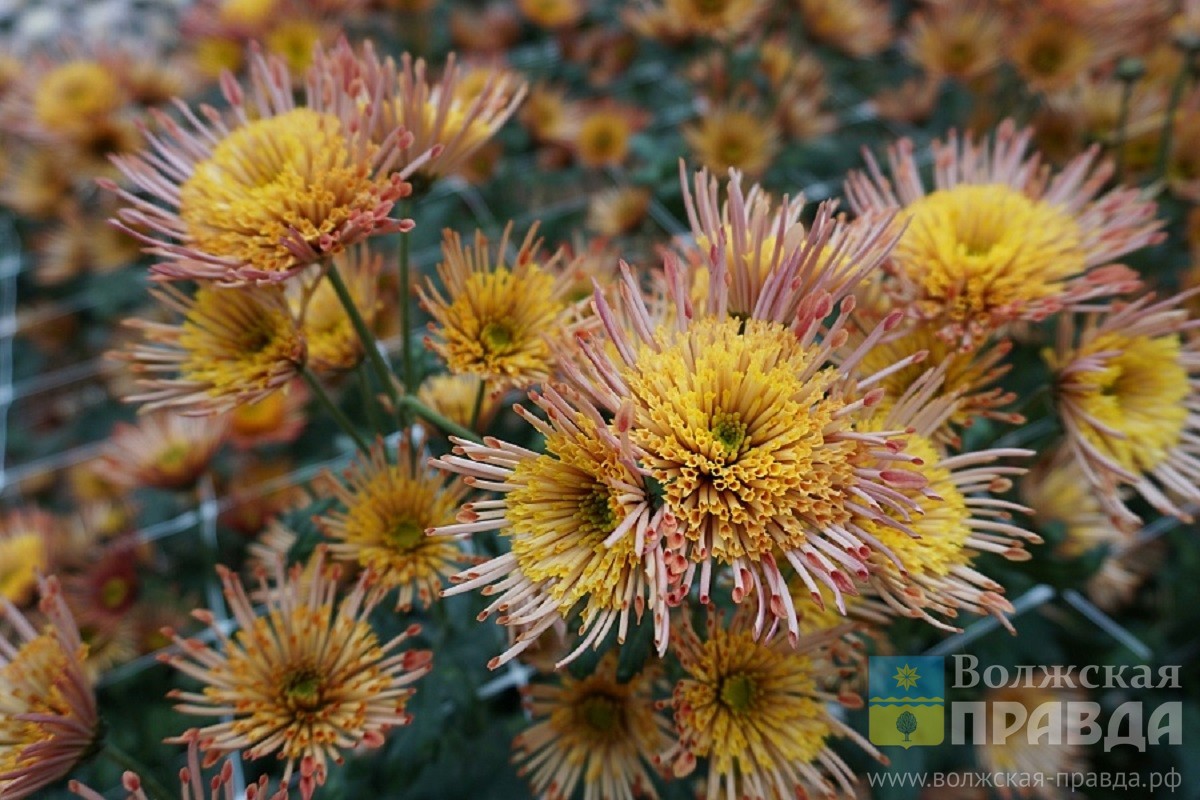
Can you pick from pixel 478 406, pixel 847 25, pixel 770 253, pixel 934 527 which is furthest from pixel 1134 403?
pixel 847 25

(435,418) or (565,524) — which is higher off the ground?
(435,418)

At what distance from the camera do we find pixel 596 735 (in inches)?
32.8

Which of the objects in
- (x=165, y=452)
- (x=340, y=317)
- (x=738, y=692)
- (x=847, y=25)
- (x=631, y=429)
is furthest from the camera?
(x=847, y=25)

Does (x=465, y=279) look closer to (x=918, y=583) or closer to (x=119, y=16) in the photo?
(x=918, y=583)

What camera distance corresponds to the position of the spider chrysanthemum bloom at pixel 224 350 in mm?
782

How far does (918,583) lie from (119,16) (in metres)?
3.38

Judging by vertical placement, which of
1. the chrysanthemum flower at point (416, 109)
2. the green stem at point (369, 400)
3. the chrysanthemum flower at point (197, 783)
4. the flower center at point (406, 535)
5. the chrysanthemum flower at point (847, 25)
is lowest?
the chrysanthemum flower at point (197, 783)

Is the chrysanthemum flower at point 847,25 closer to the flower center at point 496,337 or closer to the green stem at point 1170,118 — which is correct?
the green stem at point 1170,118

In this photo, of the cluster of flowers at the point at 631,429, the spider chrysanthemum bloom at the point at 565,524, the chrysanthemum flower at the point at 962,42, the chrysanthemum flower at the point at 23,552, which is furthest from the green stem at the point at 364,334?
the chrysanthemum flower at the point at 962,42

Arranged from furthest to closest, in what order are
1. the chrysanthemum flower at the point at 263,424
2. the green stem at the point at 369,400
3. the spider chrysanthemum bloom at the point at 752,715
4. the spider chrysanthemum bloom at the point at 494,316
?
the chrysanthemum flower at the point at 263,424 < the green stem at the point at 369,400 < the spider chrysanthemum bloom at the point at 494,316 < the spider chrysanthemum bloom at the point at 752,715

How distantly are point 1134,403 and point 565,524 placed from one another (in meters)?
0.62

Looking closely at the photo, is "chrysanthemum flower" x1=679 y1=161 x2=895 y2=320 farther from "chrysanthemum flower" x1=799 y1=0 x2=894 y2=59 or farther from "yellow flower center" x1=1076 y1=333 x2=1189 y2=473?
"chrysanthemum flower" x1=799 y1=0 x2=894 y2=59

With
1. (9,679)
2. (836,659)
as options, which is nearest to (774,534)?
(836,659)

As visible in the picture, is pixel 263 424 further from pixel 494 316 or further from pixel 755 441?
pixel 755 441
